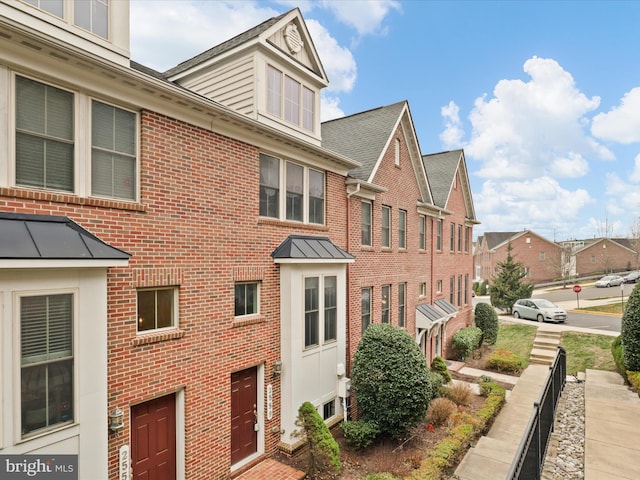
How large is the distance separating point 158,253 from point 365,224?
7.76 meters

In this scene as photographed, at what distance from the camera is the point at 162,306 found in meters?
6.58

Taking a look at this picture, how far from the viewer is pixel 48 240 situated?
473cm

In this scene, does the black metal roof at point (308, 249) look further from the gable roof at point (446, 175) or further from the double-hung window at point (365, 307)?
the gable roof at point (446, 175)

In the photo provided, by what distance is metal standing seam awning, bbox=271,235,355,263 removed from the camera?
876 cm

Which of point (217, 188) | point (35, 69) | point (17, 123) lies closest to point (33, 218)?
point (17, 123)

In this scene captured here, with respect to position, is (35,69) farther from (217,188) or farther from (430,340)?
(430,340)

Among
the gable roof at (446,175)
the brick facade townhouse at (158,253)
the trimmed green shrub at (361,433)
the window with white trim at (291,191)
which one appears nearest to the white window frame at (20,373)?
the brick facade townhouse at (158,253)

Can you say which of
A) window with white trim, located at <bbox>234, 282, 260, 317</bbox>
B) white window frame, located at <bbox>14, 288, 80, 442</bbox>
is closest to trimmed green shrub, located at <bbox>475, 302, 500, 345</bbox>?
window with white trim, located at <bbox>234, 282, 260, 317</bbox>

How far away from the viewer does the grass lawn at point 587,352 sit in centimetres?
1730

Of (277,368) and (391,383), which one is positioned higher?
(277,368)

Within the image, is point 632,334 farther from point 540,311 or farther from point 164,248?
point 540,311

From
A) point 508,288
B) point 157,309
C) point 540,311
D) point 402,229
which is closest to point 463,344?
point 402,229

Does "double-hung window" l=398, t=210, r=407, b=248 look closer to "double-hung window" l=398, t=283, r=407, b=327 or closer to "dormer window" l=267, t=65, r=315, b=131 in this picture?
"double-hung window" l=398, t=283, r=407, b=327

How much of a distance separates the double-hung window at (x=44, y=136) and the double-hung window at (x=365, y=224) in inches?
344
